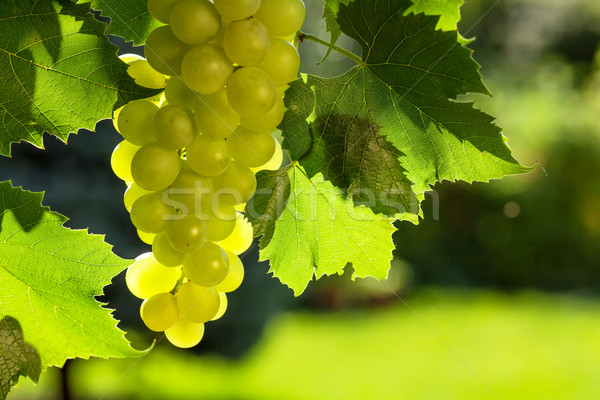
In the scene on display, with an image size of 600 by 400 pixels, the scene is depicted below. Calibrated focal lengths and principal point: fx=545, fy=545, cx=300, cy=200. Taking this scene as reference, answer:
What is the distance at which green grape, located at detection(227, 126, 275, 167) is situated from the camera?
58 cm

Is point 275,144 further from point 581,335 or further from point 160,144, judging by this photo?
point 581,335

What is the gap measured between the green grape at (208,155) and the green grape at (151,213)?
58mm

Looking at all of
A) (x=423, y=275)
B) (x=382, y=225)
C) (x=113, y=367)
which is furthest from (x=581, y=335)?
(x=382, y=225)

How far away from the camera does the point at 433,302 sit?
336 inches

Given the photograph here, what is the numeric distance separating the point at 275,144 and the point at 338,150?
75mm

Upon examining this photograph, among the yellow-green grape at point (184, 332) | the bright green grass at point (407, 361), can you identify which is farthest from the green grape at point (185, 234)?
the bright green grass at point (407, 361)

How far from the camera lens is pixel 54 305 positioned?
588 mm

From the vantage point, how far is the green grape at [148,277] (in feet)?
2.09

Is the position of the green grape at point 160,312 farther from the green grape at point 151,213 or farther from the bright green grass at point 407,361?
the bright green grass at point 407,361

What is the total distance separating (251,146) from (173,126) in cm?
9

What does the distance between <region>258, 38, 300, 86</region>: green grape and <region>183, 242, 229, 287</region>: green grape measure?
7.9 inches

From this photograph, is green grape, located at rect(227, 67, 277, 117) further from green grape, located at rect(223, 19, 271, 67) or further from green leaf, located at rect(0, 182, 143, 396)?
green leaf, located at rect(0, 182, 143, 396)

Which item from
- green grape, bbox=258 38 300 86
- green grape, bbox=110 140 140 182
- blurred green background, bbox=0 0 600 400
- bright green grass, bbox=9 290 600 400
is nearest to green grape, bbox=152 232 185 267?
green grape, bbox=110 140 140 182

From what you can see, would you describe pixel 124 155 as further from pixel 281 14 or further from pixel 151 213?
pixel 281 14
